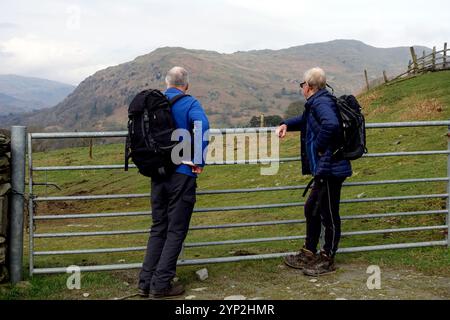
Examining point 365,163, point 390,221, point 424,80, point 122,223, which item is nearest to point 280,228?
point 390,221

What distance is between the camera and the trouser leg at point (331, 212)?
5.83 metres

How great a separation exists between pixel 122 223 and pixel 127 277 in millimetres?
8342

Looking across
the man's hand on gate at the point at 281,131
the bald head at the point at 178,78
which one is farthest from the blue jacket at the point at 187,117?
the man's hand on gate at the point at 281,131

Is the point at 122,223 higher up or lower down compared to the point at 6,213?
lower down

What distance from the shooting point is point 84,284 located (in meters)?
5.80

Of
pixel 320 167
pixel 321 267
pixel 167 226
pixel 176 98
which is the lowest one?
pixel 321 267

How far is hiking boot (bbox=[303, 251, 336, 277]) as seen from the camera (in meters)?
5.94

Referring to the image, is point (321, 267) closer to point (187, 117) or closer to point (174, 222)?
point (174, 222)

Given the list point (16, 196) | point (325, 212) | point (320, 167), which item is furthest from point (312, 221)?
point (16, 196)

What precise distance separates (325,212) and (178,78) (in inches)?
87.8

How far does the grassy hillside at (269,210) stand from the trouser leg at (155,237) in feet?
1.30

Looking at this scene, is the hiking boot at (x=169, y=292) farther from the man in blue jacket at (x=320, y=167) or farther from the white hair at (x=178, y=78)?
the white hair at (x=178, y=78)

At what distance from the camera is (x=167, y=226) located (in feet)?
18.0
